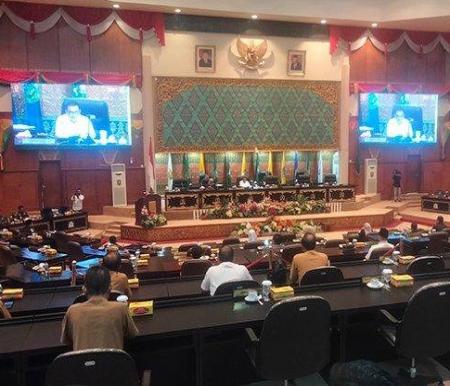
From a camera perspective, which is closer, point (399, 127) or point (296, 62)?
point (296, 62)

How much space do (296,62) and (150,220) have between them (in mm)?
7116

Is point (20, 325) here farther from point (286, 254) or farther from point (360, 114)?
point (360, 114)

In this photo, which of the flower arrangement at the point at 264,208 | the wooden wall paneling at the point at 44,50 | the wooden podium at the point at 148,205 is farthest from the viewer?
the wooden wall paneling at the point at 44,50

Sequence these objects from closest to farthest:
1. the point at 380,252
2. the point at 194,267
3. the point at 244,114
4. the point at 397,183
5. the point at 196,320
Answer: the point at 196,320
the point at 194,267
the point at 380,252
the point at 244,114
the point at 397,183

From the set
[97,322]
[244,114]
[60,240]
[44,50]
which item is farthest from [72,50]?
[97,322]

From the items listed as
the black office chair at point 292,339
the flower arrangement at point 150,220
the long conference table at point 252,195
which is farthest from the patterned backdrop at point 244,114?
the black office chair at point 292,339

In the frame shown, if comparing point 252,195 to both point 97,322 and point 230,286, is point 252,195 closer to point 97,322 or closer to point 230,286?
point 230,286

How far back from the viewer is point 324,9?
42.4 ft

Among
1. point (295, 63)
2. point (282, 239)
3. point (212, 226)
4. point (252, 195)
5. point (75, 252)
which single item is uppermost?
point (295, 63)

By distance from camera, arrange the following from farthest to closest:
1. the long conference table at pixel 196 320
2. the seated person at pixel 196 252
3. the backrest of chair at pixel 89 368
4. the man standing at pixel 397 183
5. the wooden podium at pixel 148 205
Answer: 1. the man standing at pixel 397 183
2. the wooden podium at pixel 148 205
3. the seated person at pixel 196 252
4. the long conference table at pixel 196 320
5. the backrest of chair at pixel 89 368

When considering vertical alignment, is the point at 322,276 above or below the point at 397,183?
below

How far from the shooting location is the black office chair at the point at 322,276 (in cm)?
383

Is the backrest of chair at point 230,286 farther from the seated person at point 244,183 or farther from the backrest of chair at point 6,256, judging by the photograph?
the seated person at point 244,183

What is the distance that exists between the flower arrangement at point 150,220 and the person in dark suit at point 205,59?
5.13 m
